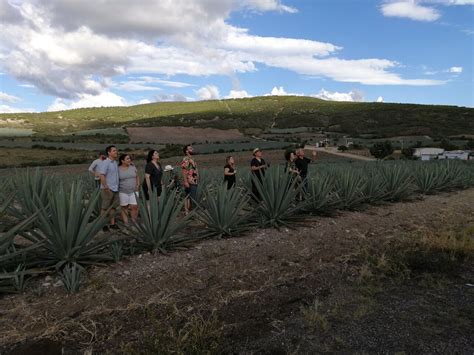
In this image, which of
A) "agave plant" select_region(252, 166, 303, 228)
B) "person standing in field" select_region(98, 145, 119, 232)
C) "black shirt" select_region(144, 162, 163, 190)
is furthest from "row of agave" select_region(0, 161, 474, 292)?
"black shirt" select_region(144, 162, 163, 190)

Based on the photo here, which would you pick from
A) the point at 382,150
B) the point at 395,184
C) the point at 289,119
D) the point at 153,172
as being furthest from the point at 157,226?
the point at 289,119

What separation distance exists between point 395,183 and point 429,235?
3265 millimetres

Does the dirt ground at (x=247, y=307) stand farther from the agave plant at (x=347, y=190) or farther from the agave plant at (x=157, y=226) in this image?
the agave plant at (x=347, y=190)

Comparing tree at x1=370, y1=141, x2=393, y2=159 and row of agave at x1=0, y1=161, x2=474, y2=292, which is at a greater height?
row of agave at x1=0, y1=161, x2=474, y2=292

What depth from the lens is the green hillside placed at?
254 ft

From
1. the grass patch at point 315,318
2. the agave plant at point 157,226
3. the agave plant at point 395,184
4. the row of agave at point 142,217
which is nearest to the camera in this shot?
the grass patch at point 315,318

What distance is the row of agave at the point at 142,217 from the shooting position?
14.2 feet

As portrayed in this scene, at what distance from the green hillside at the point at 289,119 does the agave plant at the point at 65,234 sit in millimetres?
69162

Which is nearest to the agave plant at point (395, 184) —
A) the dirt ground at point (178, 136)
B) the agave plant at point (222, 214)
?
the agave plant at point (222, 214)

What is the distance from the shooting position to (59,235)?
14.5 feet

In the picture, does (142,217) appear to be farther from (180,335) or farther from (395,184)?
(395,184)

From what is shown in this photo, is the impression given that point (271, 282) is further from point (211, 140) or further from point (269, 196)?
point (211, 140)

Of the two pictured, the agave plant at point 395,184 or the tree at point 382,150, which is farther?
the tree at point 382,150

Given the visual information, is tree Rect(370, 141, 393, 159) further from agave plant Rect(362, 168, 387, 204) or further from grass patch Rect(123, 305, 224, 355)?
grass patch Rect(123, 305, 224, 355)
